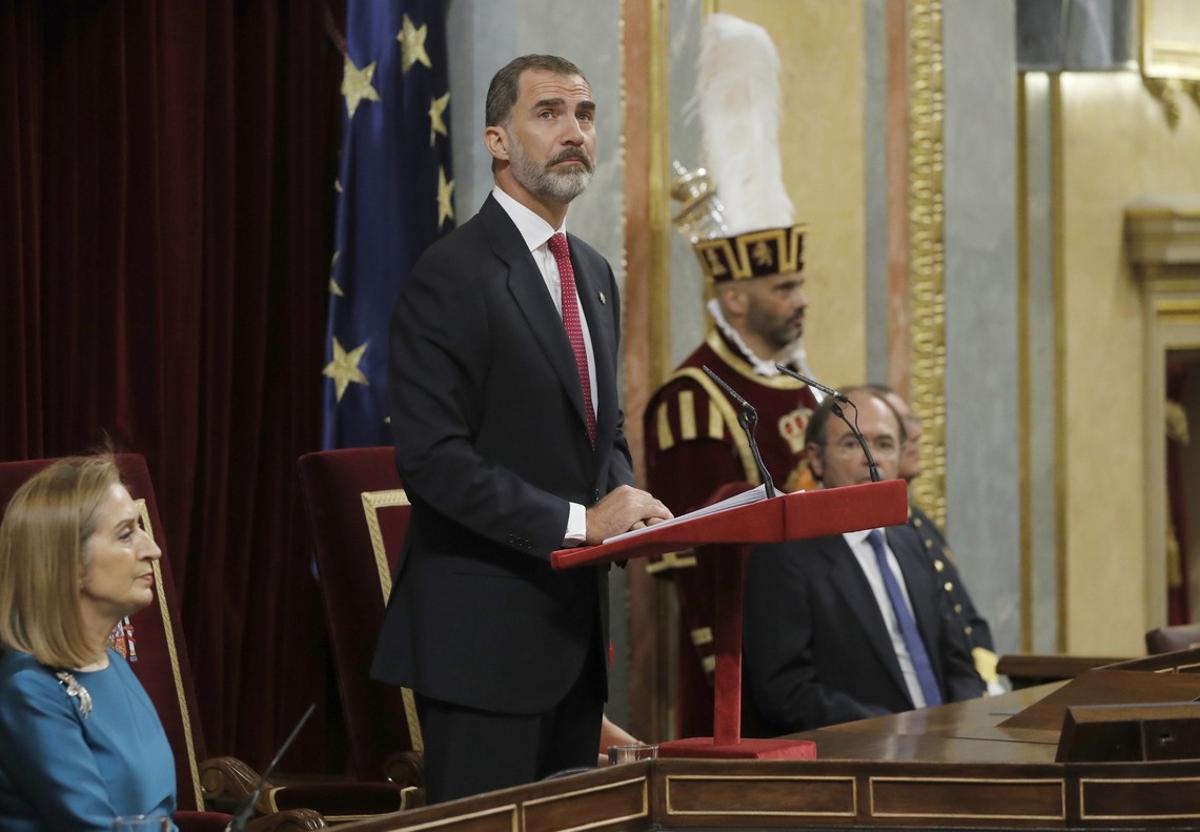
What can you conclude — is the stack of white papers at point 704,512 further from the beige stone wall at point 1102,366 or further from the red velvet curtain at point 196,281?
the beige stone wall at point 1102,366

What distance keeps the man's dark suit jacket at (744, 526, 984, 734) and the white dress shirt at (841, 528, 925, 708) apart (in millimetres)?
36

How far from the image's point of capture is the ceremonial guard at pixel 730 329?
497 centimetres

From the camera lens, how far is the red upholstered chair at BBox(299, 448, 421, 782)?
3.75 m

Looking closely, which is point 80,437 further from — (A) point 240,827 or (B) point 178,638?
(A) point 240,827

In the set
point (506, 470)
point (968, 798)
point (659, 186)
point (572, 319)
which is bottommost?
point (968, 798)

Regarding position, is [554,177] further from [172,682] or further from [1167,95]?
[1167,95]

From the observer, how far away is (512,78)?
3.05m

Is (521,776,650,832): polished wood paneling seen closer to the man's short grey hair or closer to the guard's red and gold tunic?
the man's short grey hair

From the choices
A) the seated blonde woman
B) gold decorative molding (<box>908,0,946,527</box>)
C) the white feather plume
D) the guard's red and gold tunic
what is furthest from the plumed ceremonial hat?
the seated blonde woman

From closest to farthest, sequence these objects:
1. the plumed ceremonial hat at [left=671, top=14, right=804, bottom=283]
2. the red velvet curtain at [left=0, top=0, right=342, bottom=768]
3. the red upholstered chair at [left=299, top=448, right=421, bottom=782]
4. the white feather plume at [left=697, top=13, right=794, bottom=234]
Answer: the red upholstered chair at [left=299, top=448, right=421, bottom=782] → the red velvet curtain at [left=0, top=0, right=342, bottom=768] → the plumed ceremonial hat at [left=671, top=14, right=804, bottom=283] → the white feather plume at [left=697, top=13, right=794, bottom=234]

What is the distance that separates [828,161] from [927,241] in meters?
0.43

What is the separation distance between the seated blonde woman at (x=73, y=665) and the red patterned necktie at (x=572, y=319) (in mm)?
662

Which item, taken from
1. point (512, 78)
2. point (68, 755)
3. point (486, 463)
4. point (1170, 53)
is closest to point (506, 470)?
point (486, 463)

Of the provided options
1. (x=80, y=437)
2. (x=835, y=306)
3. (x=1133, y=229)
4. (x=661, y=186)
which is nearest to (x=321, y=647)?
(x=80, y=437)
